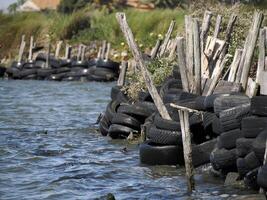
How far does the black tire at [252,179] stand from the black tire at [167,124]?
2.31 metres

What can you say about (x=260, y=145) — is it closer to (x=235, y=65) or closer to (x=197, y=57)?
(x=235, y=65)

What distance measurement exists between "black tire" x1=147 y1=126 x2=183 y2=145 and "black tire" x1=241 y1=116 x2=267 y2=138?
6.51 ft

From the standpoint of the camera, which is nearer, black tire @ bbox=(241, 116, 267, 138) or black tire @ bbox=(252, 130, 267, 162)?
black tire @ bbox=(252, 130, 267, 162)

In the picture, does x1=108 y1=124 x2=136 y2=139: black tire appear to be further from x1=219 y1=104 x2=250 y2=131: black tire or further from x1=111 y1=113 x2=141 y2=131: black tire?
x1=219 y1=104 x2=250 y2=131: black tire

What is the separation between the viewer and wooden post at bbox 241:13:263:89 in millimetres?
13392

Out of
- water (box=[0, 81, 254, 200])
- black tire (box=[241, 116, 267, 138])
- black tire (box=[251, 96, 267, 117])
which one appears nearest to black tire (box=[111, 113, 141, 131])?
water (box=[0, 81, 254, 200])

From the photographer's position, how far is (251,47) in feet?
45.3

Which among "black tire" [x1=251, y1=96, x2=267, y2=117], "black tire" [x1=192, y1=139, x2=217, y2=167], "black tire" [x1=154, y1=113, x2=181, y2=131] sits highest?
"black tire" [x1=251, y1=96, x2=267, y2=117]

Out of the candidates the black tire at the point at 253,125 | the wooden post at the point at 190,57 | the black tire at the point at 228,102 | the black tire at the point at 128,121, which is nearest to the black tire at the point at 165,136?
the black tire at the point at 228,102

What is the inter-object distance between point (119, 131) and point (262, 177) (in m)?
7.59

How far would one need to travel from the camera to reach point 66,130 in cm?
2039

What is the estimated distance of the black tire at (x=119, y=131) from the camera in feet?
57.7

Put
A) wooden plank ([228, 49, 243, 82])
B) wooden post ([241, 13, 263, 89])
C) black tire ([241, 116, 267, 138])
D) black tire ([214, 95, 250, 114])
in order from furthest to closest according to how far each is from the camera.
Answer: wooden plank ([228, 49, 243, 82]) → wooden post ([241, 13, 263, 89]) → black tire ([214, 95, 250, 114]) → black tire ([241, 116, 267, 138])

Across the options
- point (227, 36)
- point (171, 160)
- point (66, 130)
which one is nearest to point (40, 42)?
point (66, 130)
